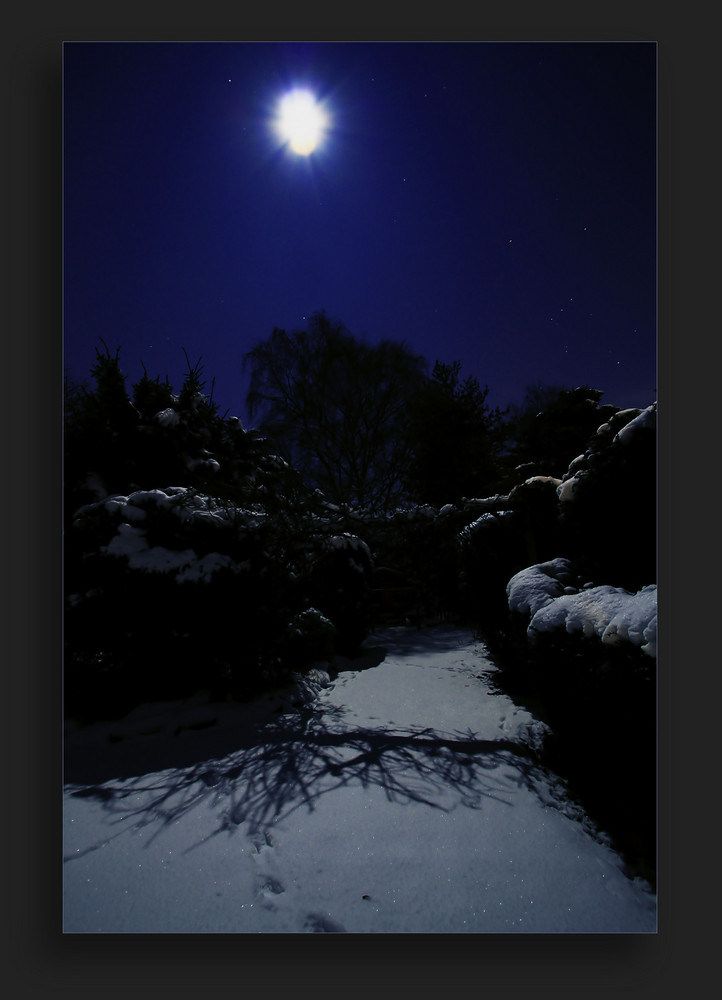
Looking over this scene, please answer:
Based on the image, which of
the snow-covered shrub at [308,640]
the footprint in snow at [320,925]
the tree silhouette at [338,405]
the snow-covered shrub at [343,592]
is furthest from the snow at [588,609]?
the snow-covered shrub at [343,592]

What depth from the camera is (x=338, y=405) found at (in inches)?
130

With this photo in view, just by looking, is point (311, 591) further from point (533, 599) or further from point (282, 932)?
point (282, 932)

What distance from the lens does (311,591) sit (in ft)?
18.5

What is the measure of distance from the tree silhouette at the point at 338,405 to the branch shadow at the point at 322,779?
1771 millimetres

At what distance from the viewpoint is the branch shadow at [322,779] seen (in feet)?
6.65

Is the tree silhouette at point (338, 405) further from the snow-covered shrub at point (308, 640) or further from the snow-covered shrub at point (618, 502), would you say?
the snow-covered shrub at point (308, 640)

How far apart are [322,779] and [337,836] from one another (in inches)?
22.6

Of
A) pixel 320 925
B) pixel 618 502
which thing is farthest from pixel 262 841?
pixel 618 502

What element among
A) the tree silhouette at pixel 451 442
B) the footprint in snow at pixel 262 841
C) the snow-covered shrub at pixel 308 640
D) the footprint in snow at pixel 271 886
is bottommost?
the snow-covered shrub at pixel 308 640

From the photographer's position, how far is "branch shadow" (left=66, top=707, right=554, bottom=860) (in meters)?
2.03

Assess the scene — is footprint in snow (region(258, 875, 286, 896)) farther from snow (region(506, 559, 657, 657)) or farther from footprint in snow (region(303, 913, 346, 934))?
snow (region(506, 559, 657, 657))

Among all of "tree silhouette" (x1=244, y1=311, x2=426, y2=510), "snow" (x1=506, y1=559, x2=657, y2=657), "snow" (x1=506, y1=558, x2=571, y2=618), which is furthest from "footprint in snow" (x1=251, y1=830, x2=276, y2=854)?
"tree silhouette" (x1=244, y1=311, x2=426, y2=510)

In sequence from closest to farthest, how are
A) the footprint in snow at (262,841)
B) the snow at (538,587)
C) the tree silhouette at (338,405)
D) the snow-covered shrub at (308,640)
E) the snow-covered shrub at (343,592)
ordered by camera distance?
the footprint in snow at (262,841)
the snow at (538,587)
the tree silhouette at (338,405)
the snow-covered shrub at (308,640)
the snow-covered shrub at (343,592)
